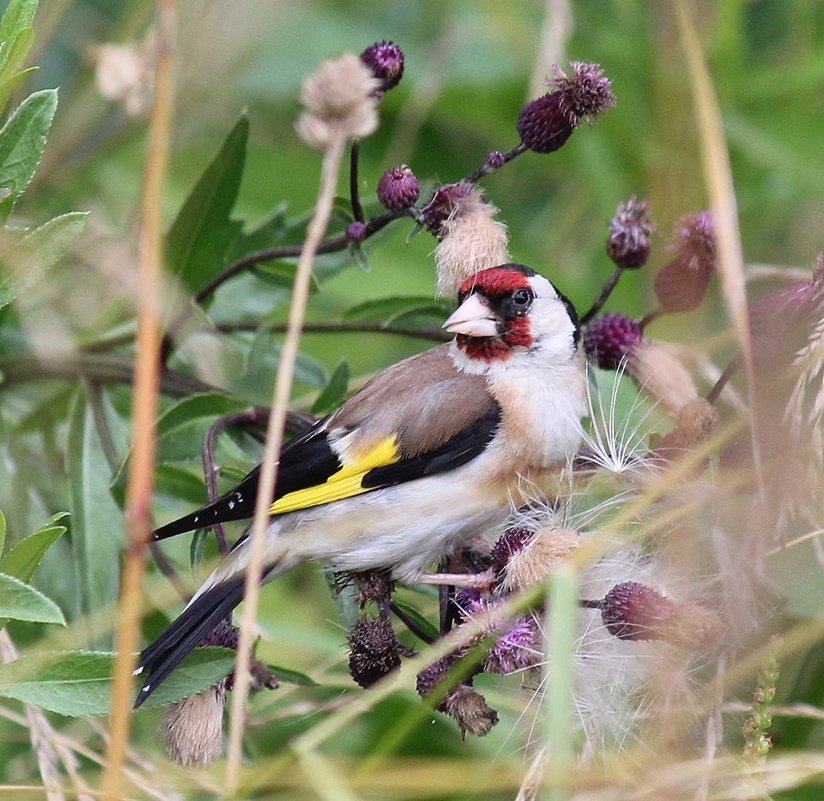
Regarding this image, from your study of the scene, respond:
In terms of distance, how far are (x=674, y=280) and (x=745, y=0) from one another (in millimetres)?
1910

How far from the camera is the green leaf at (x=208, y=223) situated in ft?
6.98

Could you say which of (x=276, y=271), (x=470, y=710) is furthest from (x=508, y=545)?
(x=276, y=271)

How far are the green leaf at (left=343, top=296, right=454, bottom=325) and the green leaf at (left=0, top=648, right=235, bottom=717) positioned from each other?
0.74 m

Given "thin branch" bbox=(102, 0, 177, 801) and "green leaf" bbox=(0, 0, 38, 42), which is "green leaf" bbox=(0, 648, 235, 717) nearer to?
"thin branch" bbox=(102, 0, 177, 801)

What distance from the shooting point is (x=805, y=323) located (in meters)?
1.63

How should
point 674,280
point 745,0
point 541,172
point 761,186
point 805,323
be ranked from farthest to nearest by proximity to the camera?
1. point 541,172
2. point 745,0
3. point 761,186
4. point 674,280
5. point 805,323

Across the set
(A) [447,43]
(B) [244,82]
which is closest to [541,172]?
(A) [447,43]

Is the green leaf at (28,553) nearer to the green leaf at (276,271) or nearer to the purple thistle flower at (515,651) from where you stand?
the purple thistle flower at (515,651)

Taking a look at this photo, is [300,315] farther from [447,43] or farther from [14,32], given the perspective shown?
[447,43]

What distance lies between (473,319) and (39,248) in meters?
0.67

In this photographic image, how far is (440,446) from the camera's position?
2000 millimetres

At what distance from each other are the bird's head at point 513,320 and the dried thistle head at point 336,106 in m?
0.53

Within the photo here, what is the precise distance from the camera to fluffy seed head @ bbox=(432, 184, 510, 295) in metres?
1.76

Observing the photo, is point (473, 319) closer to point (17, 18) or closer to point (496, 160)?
point (496, 160)
